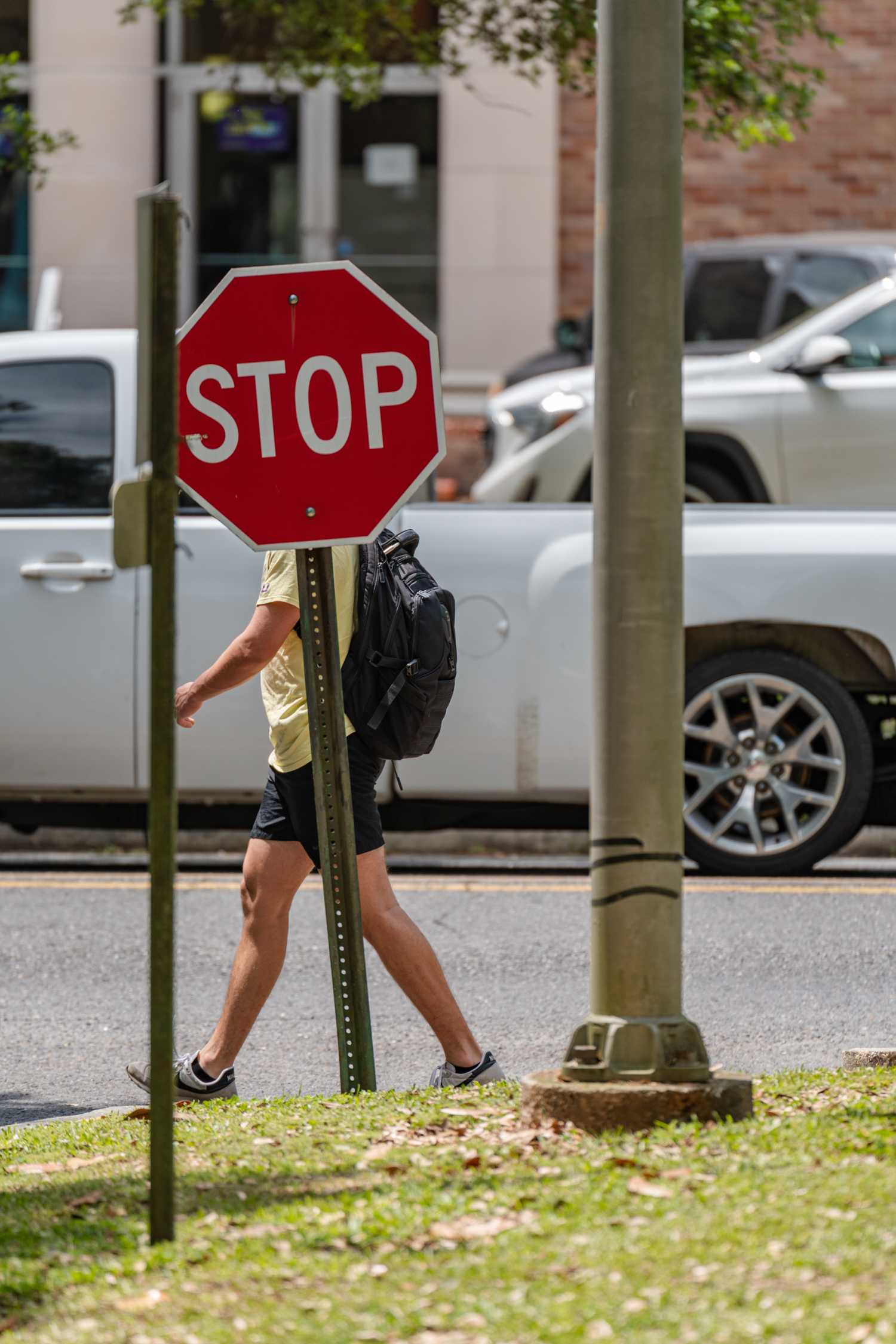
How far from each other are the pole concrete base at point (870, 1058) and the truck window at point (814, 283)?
29.2 ft

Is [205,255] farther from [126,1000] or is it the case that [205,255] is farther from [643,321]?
[643,321]

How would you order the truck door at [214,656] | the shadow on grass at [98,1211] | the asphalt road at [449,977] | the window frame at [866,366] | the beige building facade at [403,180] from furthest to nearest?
the beige building facade at [403,180]
the window frame at [866,366]
the truck door at [214,656]
the asphalt road at [449,977]
the shadow on grass at [98,1211]

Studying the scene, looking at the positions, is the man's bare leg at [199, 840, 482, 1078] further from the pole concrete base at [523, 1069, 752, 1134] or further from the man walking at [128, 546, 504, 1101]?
the pole concrete base at [523, 1069, 752, 1134]

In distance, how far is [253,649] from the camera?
4.84 metres

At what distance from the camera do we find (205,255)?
669 inches

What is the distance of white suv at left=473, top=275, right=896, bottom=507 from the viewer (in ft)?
35.0

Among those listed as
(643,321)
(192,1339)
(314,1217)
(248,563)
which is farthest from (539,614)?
(192,1339)

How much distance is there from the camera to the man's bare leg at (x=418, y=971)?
15.9 feet

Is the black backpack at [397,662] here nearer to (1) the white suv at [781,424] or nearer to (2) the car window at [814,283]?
(1) the white suv at [781,424]

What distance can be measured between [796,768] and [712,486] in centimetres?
318

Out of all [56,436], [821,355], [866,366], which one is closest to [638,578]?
[56,436]

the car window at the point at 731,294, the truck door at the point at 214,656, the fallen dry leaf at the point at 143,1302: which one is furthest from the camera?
the car window at the point at 731,294

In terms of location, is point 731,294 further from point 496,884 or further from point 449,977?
point 449,977

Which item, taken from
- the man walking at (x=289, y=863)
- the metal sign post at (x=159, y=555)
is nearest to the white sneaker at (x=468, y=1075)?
the man walking at (x=289, y=863)
